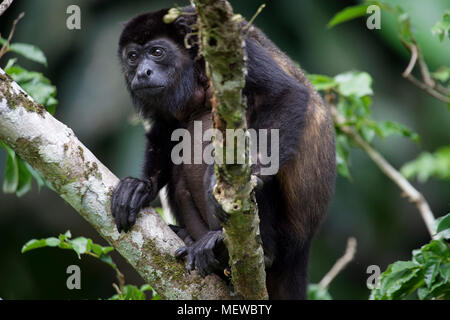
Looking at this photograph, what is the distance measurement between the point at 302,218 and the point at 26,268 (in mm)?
6480

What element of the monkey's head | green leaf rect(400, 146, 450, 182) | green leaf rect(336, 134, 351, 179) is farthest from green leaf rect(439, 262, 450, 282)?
green leaf rect(400, 146, 450, 182)

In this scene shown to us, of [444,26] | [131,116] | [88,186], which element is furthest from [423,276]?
[131,116]

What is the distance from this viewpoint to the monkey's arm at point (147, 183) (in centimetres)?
364

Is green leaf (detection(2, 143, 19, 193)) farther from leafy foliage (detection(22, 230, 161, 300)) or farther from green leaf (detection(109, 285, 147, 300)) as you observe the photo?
green leaf (detection(109, 285, 147, 300))

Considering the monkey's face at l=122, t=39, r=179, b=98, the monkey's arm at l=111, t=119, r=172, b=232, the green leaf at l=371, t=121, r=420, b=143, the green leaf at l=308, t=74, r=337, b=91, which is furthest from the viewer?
the green leaf at l=371, t=121, r=420, b=143

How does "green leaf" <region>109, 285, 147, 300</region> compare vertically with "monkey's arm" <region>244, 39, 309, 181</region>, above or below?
below

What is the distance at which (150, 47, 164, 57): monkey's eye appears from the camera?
4.72 m

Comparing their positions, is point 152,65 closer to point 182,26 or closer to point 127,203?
point 182,26

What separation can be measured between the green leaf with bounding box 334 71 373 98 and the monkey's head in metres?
1.18

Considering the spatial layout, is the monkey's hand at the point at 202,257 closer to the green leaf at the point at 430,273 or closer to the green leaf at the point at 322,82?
the green leaf at the point at 430,273

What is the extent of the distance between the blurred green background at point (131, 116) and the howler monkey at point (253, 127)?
415 cm

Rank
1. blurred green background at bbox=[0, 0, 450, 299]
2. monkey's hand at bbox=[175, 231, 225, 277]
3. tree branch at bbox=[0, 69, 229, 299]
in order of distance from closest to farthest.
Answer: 1. tree branch at bbox=[0, 69, 229, 299]
2. monkey's hand at bbox=[175, 231, 225, 277]
3. blurred green background at bbox=[0, 0, 450, 299]

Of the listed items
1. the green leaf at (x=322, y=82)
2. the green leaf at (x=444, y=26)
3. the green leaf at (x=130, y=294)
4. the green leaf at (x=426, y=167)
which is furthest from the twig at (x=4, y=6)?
the green leaf at (x=426, y=167)

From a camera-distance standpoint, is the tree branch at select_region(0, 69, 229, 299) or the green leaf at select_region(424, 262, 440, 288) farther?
the green leaf at select_region(424, 262, 440, 288)
